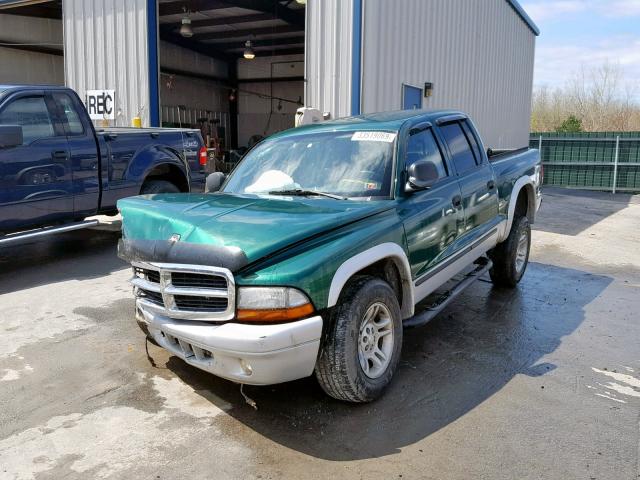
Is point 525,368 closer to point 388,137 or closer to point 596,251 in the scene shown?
point 388,137

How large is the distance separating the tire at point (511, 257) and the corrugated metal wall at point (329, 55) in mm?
4761

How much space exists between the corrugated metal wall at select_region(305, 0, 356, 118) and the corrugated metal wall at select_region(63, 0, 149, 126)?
3.73 meters

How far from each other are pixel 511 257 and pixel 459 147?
163cm

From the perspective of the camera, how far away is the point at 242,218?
3479 mm

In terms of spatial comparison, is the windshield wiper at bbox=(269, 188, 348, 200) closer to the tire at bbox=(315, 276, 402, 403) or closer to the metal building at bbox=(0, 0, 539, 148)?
the tire at bbox=(315, 276, 402, 403)

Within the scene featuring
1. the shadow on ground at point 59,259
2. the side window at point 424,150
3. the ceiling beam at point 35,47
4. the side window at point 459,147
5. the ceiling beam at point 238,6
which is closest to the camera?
the side window at point 424,150

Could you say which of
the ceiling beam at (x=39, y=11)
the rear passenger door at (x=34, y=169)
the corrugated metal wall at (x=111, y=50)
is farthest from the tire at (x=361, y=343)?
the ceiling beam at (x=39, y=11)

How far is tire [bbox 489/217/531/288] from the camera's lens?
6234mm

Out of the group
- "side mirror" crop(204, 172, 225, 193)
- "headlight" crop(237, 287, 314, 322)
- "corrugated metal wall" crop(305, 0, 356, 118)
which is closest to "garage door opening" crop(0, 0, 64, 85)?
"corrugated metal wall" crop(305, 0, 356, 118)

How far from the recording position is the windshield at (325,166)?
164 inches

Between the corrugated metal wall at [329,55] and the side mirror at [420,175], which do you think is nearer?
the side mirror at [420,175]

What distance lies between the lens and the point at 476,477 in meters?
2.94

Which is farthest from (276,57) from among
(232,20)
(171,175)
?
(171,175)

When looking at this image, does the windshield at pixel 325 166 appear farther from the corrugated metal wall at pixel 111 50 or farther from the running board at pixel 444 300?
the corrugated metal wall at pixel 111 50
